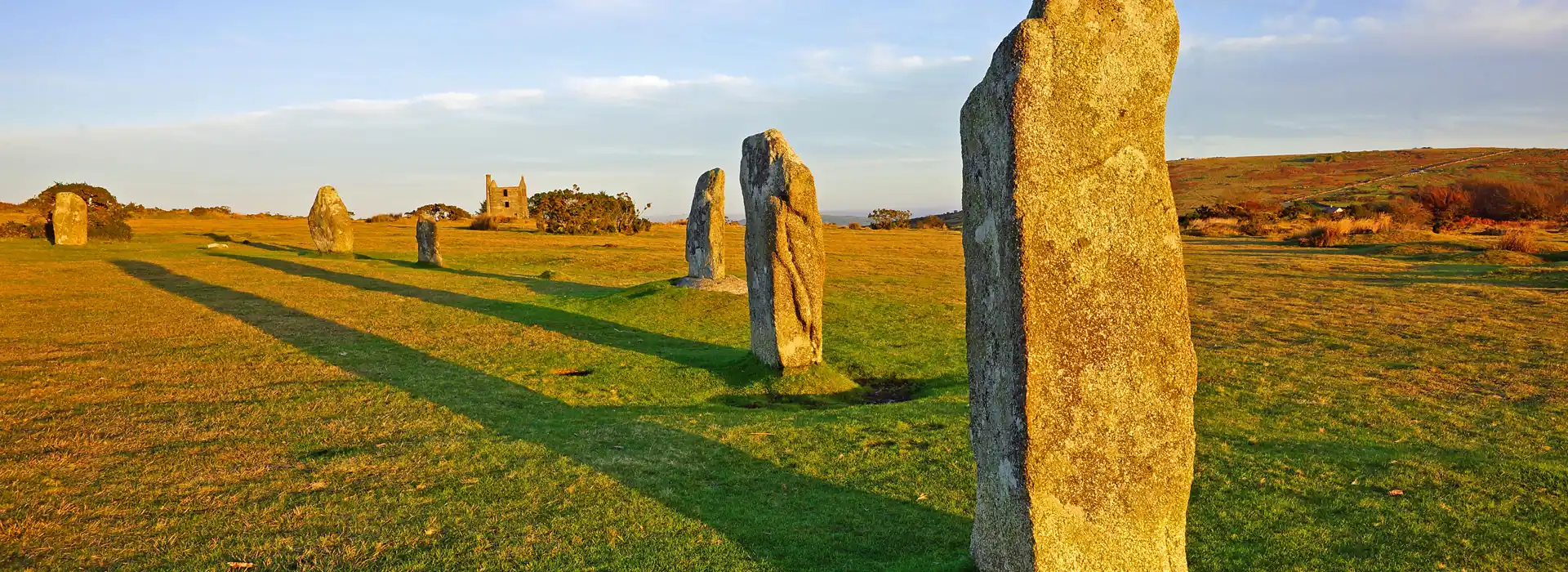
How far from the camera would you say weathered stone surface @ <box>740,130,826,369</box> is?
11984 mm

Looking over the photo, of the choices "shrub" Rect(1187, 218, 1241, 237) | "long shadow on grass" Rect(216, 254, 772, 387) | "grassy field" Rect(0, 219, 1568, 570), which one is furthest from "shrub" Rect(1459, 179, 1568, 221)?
"long shadow on grass" Rect(216, 254, 772, 387)

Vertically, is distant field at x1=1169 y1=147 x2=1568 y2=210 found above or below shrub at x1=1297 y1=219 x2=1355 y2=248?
above

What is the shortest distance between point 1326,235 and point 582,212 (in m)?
38.3

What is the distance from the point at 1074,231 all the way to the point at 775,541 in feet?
10.2

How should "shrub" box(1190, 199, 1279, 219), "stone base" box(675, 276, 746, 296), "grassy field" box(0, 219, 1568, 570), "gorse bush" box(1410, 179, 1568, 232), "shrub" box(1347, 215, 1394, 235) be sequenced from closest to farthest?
"grassy field" box(0, 219, 1568, 570) → "stone base" box(675, 276, 746, 296) → "shrub" box(1347, 215, 1394, 235) → "gorse bush" box(1410, 179, 1568, 232) → "shrub" box(1190, 199, 1279, 219)

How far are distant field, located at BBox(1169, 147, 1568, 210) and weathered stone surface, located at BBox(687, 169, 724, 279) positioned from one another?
219 ft

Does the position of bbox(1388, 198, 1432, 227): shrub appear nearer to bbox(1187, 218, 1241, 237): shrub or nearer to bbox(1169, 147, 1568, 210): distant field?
bbox(1187, 218, 1241, 237): shrub

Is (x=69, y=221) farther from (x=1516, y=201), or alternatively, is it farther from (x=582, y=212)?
(x=1516, y=201)

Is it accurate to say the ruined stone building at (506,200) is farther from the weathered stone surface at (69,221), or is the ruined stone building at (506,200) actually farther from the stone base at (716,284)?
the stone base at (716,284)

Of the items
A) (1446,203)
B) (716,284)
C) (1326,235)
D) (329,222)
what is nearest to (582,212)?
(329,222)

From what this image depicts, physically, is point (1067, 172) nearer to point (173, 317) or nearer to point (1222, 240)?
point (173, 317)

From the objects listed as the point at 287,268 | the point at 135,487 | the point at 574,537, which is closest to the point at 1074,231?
the point at 574,537

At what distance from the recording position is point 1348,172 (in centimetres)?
9662

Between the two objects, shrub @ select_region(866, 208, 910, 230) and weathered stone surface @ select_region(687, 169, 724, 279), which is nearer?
weathered stone surface @ select_region(687, 169, 724, 279)
